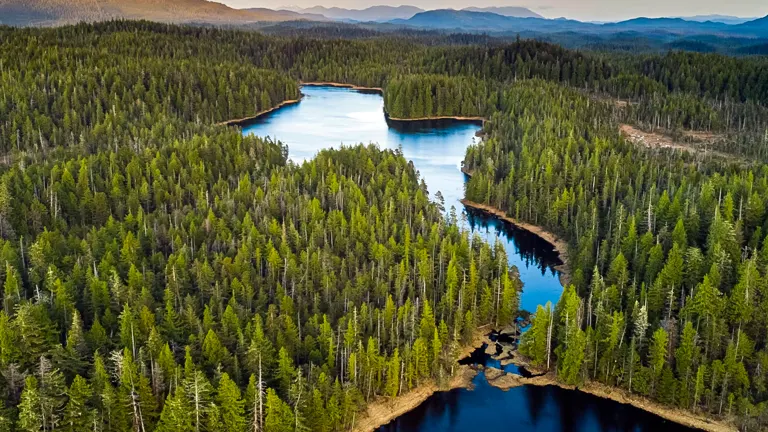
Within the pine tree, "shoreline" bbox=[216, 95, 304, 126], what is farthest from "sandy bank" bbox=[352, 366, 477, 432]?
"shoreline" bbox=[216, 95, 304, 126]

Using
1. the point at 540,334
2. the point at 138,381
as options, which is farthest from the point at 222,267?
the point at 540,334

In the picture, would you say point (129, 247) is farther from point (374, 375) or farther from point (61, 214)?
point (374, 375)

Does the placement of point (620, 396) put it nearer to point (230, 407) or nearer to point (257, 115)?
point (230, 407)

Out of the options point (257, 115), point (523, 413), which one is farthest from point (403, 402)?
point (257, 115)

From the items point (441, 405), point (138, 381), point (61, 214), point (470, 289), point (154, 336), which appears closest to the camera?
point (138, 381)

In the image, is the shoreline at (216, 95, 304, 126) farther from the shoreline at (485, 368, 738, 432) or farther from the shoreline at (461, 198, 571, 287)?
the shoreline at (485, 368, 738, 432)

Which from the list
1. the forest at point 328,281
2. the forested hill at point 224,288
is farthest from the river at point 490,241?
the forested hill at point 224,288

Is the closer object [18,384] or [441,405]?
[18,384]

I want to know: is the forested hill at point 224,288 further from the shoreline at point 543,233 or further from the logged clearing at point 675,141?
the logged clearing at point 675,141
